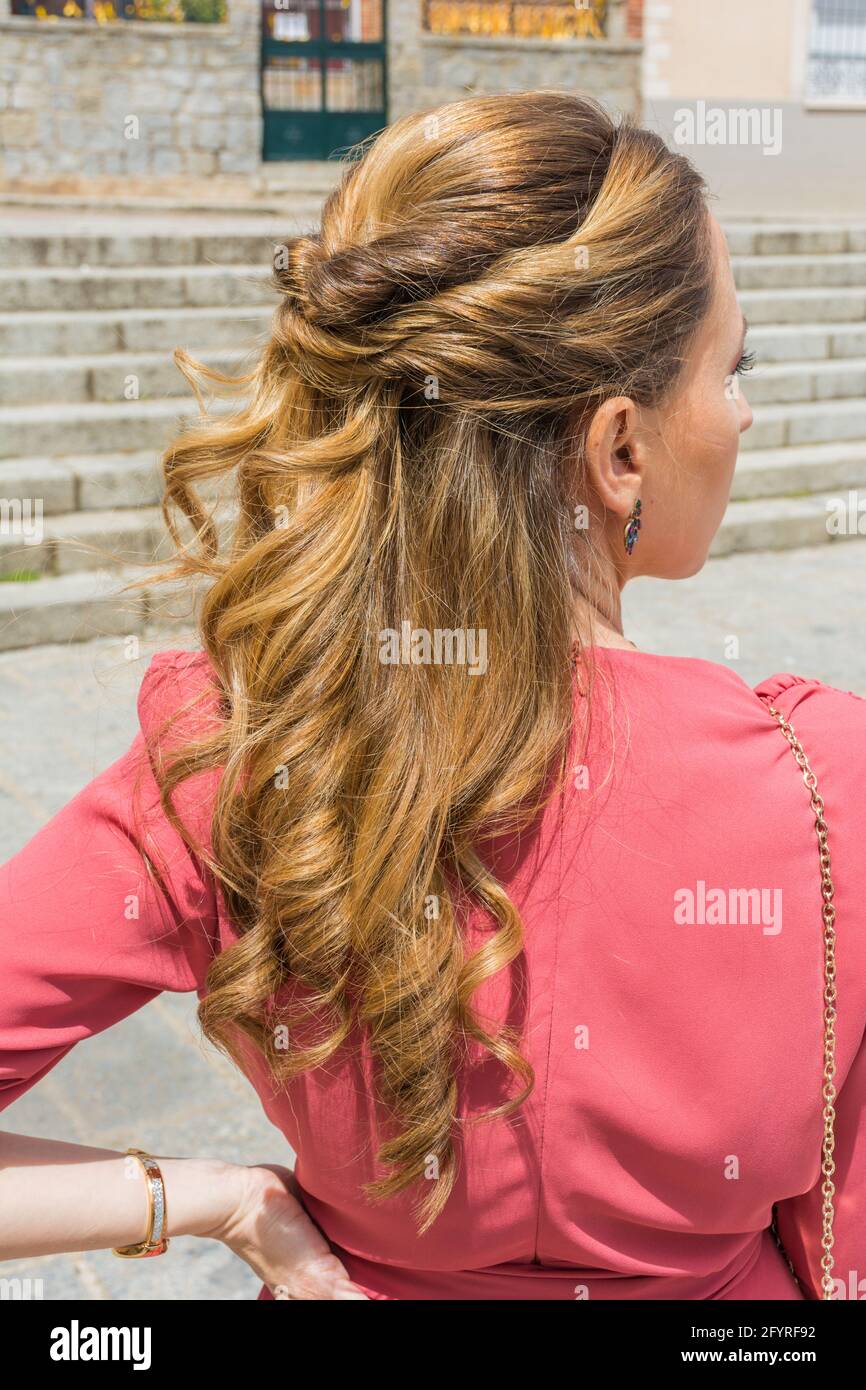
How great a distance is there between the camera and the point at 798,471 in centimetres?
683

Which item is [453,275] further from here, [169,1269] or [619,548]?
[169,1269]

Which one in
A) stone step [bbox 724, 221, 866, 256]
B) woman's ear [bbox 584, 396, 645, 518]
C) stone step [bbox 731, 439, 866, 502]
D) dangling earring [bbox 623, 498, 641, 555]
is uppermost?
stone step [bbox 724, 221, 866, 256]

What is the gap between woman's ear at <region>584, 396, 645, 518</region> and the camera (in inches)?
38.4

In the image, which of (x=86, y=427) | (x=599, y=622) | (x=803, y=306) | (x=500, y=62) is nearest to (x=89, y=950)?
(x=599, y=622)

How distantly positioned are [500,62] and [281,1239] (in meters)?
14.1

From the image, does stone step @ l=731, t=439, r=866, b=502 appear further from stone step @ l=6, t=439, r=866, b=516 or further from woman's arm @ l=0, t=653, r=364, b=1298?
woman's arm @ l=0, t=653, r=364, b=1298

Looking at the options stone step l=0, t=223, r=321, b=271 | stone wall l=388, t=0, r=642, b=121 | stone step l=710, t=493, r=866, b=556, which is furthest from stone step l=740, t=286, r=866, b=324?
stone wall l=388, t=0, r=642, b=121

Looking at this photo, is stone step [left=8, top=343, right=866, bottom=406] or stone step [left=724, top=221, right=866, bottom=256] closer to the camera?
stone step [left=8, top=343, right=866, bottom=406]

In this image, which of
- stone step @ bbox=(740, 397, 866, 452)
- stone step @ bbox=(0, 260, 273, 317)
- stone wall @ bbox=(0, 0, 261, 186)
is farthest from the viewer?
stone wall @ bbox=(0, 0, 261, 186)

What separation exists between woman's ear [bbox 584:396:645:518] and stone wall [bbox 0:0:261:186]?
11.7m

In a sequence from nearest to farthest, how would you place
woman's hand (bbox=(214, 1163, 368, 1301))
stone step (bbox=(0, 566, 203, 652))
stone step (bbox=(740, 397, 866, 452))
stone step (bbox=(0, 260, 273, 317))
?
woman's hand (bbox=(214, 1163, 368, 1301))
stone step (bbox=(0, 566, 203, 652))
stone step (bbox=(0, 260, 273, 317))
stone step (bbox=(740, 397, 866, 452))

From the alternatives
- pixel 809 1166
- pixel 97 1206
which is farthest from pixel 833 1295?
pixel 97 1206

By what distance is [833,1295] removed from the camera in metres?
1.09

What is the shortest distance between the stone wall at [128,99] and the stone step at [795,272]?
572cm
